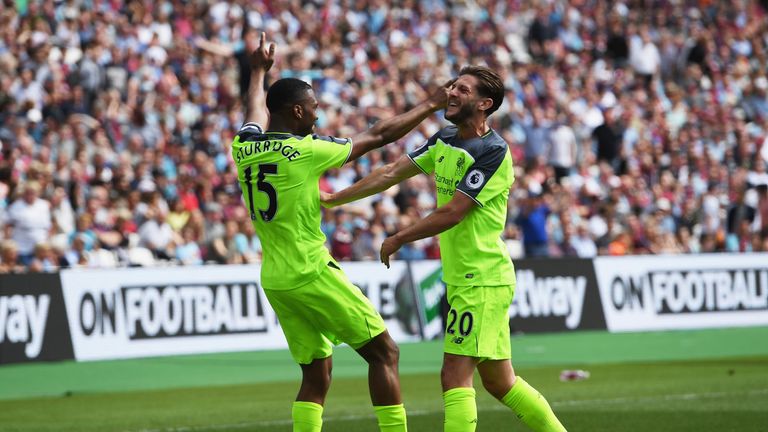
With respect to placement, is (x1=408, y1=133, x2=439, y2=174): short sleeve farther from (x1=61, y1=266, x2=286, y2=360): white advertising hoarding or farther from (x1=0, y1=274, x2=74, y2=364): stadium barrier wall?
(x1=61, y1=266, x2=286, y2=360): white advertising hoarding

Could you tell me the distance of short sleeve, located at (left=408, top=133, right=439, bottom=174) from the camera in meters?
8.19

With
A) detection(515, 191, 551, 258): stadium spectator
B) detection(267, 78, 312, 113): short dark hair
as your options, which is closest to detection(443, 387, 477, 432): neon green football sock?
detection(267, 78, 312, 113): short dark hair

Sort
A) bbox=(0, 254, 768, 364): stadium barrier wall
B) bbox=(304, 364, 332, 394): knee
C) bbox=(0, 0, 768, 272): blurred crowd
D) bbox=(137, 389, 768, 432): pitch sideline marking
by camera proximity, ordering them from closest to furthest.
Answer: bbox=(304, 364, 332, 394): knee → bbox=(137, 389, 768, 432): pitch sideline marking → bbox=(0, 254, 768, 364): stadium barrier wall → bbox=(0, 0, 768, 272): blurred crowd

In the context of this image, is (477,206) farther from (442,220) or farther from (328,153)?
(328,153)

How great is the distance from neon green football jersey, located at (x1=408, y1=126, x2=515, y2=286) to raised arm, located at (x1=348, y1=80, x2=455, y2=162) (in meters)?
0.25

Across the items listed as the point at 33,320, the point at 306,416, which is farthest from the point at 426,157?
the point at 33,320

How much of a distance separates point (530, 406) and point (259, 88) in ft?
8.64

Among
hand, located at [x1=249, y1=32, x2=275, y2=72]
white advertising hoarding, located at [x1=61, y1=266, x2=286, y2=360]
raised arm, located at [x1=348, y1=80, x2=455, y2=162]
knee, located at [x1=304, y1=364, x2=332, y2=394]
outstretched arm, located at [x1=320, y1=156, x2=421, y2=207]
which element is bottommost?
white advertising hoarding, located at [x1=61, y1=266, x2=286, y2=360]

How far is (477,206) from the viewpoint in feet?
25.4

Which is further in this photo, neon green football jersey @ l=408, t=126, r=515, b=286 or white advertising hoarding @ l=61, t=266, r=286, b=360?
white advertising hoarding @ l=61, t=266, r=286, b=360

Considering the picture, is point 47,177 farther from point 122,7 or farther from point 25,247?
point 122,7

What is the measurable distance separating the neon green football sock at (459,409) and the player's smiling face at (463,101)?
1.58m

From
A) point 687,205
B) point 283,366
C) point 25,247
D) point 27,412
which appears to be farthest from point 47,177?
point 687,205

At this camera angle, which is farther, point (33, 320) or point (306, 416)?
point (33, 320)
